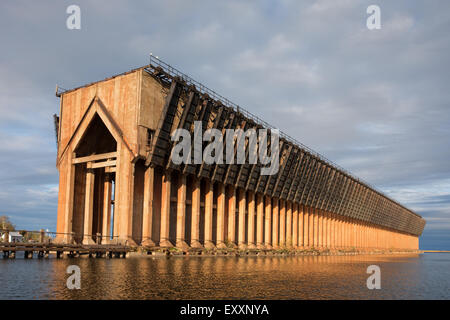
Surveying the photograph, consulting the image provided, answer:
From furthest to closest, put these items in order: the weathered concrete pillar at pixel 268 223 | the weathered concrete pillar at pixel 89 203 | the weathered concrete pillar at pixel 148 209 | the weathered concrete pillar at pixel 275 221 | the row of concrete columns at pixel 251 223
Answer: the weathered concrete pillar at pixel 275 221 → the weathered concrete pillar at pixel 268 223 → the weathered concrete pillar at pixel 89 203 → the row of concrete columns at pixel 251 223 → the weathered concrete pillar at pixel 148 209

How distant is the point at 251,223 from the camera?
68250mm

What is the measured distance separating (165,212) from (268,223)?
28.5 metres

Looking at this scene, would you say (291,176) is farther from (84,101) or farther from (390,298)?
(390,298)

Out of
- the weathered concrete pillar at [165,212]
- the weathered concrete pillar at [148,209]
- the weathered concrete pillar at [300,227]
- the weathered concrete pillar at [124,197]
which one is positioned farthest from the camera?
the weathered concrete pillar at [300,227]

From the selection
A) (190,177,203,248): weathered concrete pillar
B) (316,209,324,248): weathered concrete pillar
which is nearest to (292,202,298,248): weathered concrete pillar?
(316,209,324,248): weathered concrete pillar

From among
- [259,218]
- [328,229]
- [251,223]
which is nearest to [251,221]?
[251,223]

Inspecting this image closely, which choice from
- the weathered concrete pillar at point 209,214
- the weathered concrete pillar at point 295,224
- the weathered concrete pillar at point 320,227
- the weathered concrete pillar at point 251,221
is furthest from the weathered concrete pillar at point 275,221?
the weathered concrete pillar at point 320,227

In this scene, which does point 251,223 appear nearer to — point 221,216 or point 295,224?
point 221,216

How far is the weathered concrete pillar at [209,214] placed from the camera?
57.8m

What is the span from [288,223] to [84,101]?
4542cm

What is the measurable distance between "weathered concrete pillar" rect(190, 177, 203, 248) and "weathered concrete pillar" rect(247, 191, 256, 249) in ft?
45.3

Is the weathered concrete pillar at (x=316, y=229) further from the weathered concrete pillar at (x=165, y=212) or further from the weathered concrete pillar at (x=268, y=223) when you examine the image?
the weathered concrete pillar at (x=165, y=212)

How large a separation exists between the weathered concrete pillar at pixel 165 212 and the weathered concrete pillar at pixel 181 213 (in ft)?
5.81
